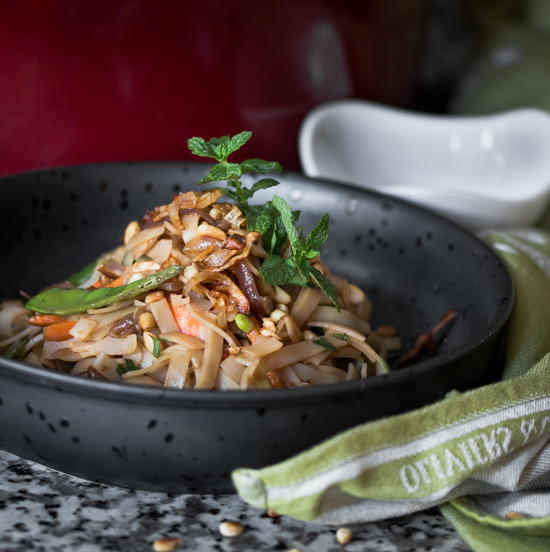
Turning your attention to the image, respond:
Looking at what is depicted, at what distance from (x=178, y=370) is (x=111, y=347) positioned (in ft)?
0.48

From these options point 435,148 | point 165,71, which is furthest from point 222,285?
point 435,148

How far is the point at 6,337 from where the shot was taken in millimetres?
1684

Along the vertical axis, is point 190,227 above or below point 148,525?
above

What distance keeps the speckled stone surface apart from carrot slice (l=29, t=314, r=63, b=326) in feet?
1.02

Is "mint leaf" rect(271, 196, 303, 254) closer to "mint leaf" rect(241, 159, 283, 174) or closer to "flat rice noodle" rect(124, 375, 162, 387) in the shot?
"mint leaf" rect(241, 159, 283, 174)

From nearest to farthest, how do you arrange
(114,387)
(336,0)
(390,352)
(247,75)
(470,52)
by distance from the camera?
(114,387) → (390,352) → (247,75) → (336,0) → (470,52)

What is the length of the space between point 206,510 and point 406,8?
7.55 feet

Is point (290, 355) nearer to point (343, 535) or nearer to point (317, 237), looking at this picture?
point (317, 237)

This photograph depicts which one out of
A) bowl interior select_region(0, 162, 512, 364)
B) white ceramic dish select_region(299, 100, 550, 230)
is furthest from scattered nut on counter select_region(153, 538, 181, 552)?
white ceramic dish select_region(299, 100, 550, 230)

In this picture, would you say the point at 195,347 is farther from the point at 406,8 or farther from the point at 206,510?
the point at 406,8

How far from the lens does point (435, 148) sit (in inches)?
122

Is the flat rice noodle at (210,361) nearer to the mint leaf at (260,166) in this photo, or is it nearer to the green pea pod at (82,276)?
the mint leaf at (260,166)

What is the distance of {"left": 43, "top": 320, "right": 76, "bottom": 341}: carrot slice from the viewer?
1570 mm

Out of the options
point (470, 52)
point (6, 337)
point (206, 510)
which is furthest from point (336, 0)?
point (206, 510)
